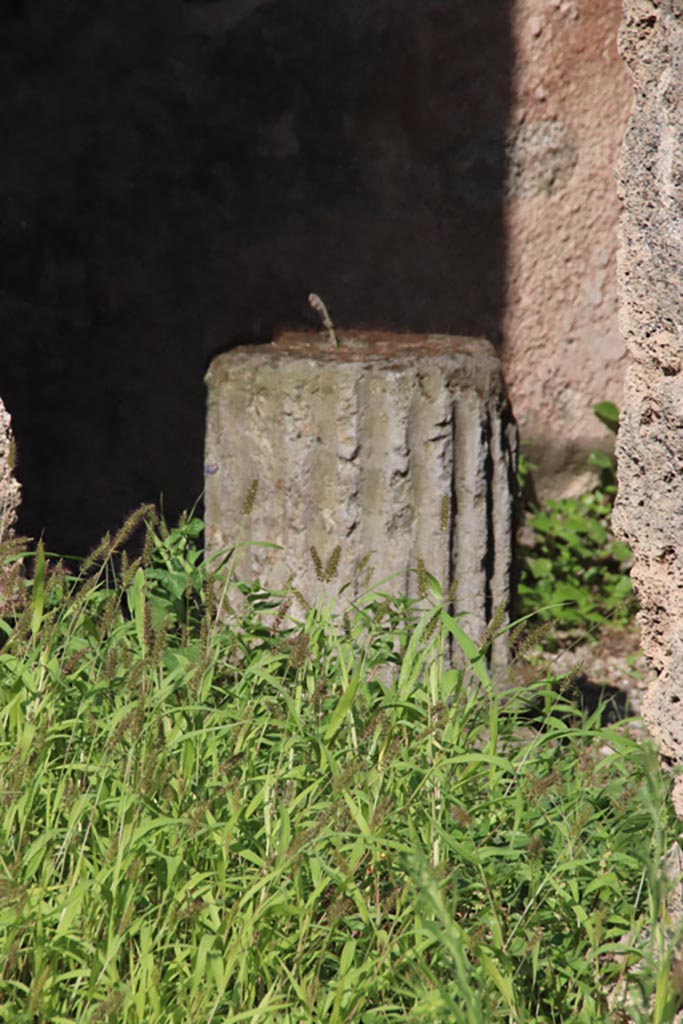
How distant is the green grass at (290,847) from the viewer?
209 cm

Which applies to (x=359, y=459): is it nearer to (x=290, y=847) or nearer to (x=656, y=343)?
(x=656, y=343)

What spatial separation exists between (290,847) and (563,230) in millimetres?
3631

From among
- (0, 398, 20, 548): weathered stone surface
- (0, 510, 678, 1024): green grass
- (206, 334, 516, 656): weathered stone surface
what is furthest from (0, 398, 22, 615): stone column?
(206, 334, 516, 656): weathered stone surface

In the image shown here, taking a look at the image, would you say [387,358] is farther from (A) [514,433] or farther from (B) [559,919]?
(B) [559,919]

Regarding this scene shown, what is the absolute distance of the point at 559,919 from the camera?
7.95 feet

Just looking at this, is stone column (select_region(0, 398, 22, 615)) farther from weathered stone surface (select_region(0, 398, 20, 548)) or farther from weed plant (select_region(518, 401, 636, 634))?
weed plant (select_region(518, 401, 636, 634))

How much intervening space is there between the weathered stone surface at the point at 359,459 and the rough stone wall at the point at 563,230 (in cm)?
172

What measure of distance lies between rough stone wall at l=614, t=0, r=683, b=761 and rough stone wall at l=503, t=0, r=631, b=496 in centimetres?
296

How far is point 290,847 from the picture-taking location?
222cm

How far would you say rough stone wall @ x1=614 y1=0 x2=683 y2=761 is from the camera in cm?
225

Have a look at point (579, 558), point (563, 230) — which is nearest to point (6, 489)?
point (579, 558)

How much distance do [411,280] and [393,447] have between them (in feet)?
6.29

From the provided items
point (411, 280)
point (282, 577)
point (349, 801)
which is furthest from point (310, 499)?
point (411, 280)

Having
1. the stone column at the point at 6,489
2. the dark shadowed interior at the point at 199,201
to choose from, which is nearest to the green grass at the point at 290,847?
the stone column at the point at 6,489
